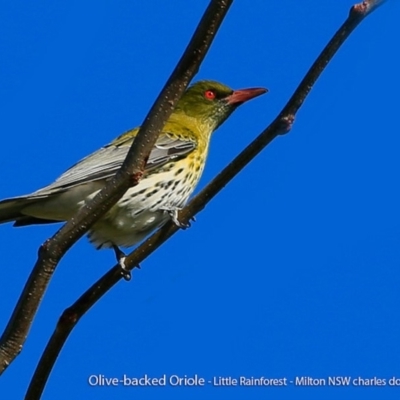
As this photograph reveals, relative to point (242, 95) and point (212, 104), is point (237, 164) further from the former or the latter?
point (212, 104)

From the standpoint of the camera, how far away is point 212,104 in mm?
6625

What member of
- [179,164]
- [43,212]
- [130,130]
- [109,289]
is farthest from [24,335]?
[130,130]

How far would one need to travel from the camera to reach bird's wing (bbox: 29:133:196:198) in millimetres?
4910

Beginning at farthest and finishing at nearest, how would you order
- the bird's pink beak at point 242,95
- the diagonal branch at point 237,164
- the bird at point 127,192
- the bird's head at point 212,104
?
the bird's head at point 212,104
the bird's pink beak at point 242,95
the bird at point 127,192
the diagonal branch at point 237,164

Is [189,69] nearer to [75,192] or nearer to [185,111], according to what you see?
[75,192]

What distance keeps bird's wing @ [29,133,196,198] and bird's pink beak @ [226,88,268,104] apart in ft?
2.21

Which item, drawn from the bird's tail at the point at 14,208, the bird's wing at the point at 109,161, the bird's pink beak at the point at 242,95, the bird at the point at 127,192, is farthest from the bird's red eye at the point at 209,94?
the bird's tail at the point at 14,208

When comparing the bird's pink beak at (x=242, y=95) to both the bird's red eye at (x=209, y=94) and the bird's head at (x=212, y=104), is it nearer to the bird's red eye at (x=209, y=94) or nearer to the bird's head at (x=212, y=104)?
the bird's head at (x=212, y=104)

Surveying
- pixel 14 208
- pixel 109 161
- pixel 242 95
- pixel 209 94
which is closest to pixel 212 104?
pixel 209 94

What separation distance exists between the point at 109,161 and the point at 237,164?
269cm

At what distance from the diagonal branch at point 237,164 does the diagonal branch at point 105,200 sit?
104 millimetres

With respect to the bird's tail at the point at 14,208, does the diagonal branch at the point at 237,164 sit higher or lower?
lower

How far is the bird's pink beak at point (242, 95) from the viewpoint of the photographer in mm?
6256

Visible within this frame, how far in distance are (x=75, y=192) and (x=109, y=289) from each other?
6.37ft
